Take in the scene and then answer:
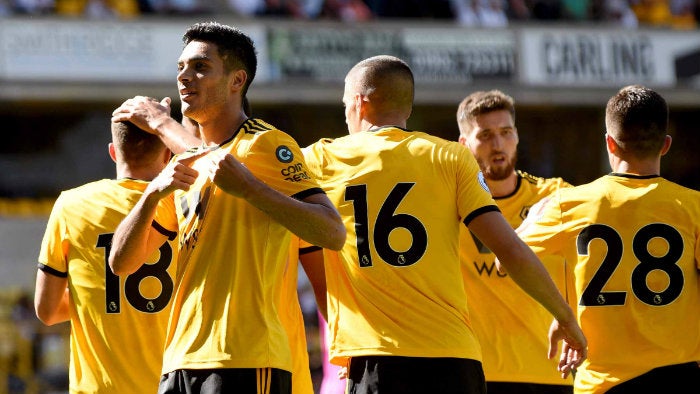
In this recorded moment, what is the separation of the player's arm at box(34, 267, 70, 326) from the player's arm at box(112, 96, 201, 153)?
36.6 inches

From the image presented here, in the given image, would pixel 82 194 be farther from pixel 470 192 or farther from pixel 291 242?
pixel 470 192

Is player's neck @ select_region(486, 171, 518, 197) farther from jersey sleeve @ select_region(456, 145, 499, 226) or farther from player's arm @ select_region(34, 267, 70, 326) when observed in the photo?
player's arm @ select_region(34, 267, 70, 326)

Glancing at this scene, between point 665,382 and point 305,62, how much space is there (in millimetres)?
18457

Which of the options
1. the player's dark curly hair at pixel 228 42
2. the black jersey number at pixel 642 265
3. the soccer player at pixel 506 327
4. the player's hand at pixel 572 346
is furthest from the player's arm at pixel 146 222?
the soccer player at pixel 506 327

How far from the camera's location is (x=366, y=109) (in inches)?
223

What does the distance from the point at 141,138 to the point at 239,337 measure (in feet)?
5.27

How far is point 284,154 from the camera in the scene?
15.5ft

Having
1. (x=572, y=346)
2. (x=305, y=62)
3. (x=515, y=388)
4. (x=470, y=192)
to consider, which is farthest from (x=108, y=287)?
(x=305, y=62)

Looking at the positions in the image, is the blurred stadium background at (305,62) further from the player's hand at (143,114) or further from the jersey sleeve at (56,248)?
the player's hand at (143,114)

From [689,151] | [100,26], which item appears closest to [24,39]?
[100,26]

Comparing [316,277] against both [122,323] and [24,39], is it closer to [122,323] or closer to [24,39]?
[122,323]

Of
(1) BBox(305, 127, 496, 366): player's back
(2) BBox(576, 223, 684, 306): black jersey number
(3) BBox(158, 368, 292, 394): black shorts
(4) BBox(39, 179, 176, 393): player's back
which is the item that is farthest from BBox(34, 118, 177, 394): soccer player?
(2) BBox(576, 223, 684, 306): black jersey number

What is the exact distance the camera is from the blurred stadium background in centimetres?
2197

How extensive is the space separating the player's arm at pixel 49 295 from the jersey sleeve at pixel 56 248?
23mm
